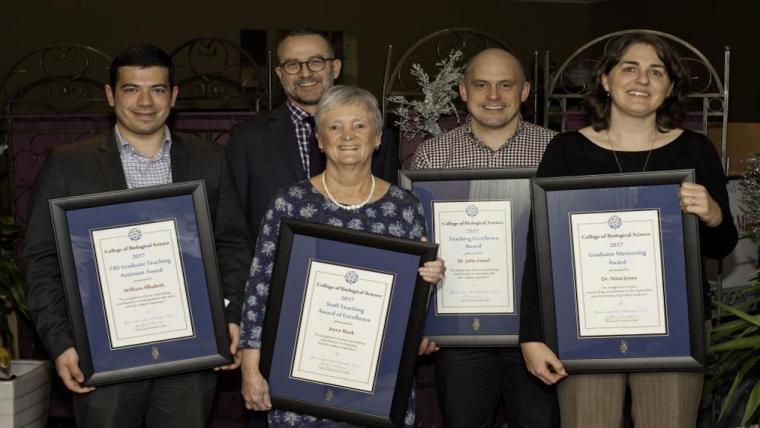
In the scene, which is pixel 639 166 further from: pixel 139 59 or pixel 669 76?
pixel 139 59

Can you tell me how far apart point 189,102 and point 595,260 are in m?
7.87

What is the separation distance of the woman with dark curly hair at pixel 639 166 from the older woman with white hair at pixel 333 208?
0.48 m

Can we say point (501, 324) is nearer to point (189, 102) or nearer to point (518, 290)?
point (518, 290)

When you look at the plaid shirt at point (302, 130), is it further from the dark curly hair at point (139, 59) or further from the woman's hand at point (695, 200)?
the woman's hand at point (695, 200)

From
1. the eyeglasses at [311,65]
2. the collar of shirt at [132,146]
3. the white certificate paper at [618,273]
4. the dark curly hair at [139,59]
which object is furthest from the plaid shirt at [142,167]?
the white certificate paper at [618,273]

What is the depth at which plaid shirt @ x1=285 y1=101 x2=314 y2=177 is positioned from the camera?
323 cm

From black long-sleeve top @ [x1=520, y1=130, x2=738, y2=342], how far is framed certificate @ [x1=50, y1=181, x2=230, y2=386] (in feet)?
3.00

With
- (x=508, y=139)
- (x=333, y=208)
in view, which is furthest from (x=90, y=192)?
(x=508, y=139)

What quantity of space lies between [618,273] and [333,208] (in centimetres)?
83

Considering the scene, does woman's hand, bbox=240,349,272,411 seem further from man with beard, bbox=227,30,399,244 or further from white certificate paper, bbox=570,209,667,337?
white certificate paper, bbox=570,209,667,337

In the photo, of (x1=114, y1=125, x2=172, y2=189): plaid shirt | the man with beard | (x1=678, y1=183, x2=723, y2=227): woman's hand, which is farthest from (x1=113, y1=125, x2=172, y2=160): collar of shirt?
(x1=678, y1=183, x2=723, y2=227): woman's hand

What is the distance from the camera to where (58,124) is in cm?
420

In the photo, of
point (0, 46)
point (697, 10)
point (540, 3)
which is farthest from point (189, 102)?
point (697, 10)

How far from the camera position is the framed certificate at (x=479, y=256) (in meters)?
2.85
